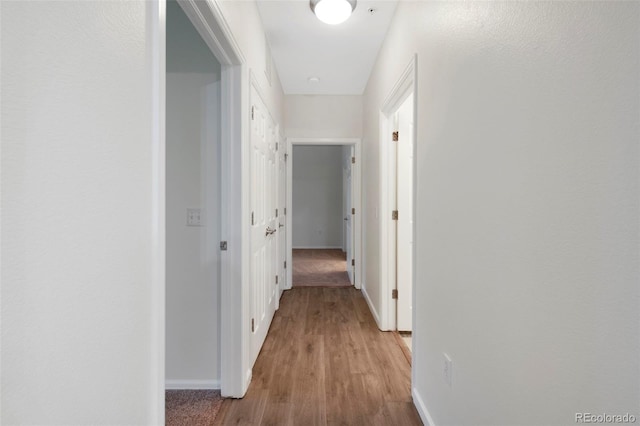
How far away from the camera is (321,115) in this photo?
4219mm

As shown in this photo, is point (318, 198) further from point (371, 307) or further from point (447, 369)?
point (447, 369)

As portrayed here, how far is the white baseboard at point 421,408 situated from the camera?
170 centimetres

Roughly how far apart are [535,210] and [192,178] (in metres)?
1.69

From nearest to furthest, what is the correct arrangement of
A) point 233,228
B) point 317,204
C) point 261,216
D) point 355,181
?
point 233,228
point 261,216
point 355,181
point 317,204

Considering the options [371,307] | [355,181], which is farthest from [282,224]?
[371,307]

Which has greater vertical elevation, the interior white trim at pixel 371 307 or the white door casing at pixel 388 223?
the white door casing at pixel 388 223

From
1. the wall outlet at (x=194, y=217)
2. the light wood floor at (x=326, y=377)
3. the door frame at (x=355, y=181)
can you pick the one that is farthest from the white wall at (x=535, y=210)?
the door frame at (x=355, y=181)

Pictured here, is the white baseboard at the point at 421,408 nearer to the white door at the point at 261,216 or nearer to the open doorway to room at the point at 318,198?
the white door at the point at 261,216

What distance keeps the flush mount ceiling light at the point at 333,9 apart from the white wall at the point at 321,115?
189 centimetres

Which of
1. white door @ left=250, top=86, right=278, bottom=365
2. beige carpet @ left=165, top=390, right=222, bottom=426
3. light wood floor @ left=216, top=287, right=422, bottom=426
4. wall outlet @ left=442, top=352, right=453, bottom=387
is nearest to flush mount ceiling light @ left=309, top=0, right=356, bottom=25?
white door @ left=250, top=86, right=278, bottom=365

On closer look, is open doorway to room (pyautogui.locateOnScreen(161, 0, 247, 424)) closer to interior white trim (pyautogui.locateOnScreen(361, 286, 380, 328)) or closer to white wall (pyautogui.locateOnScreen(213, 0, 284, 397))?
white wall (pyautogui.locateOnScreen(213, 0, 284, 397))
